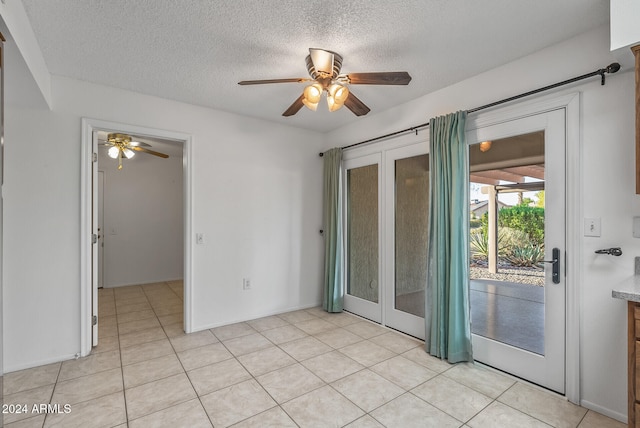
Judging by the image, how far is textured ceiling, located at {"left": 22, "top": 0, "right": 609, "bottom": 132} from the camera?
→ 1.83m

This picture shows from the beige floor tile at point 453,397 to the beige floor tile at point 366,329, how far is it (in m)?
0.96

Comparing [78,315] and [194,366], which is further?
[78,315]

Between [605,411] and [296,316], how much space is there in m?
2.86

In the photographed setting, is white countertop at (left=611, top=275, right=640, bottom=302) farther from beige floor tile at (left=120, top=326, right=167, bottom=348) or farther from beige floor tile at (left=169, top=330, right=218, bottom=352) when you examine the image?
beige floor tile at (left=120, top=326, right=167, bottom=348)

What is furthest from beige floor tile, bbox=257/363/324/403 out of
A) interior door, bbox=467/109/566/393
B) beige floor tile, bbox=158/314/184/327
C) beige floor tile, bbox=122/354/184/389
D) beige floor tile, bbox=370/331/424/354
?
beige floor tile, bbox=158/314/184/327

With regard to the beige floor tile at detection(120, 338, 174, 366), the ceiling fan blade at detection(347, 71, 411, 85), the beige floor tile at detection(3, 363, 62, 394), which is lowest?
Answer: the beige floor tile at detection(3, 363, 62, 394)

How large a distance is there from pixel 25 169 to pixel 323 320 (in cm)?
326

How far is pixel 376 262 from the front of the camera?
12.0ft

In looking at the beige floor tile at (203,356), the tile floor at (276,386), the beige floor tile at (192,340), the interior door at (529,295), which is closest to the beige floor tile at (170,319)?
the tile floor at (276,386)

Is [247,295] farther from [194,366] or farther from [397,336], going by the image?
[397,336]

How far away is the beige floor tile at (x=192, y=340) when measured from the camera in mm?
2963

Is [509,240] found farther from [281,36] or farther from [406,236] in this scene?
[281,36]

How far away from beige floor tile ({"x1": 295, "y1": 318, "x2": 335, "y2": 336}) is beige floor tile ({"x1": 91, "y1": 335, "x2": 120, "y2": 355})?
184cm

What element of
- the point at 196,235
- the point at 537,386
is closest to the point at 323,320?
the point at 196,235
